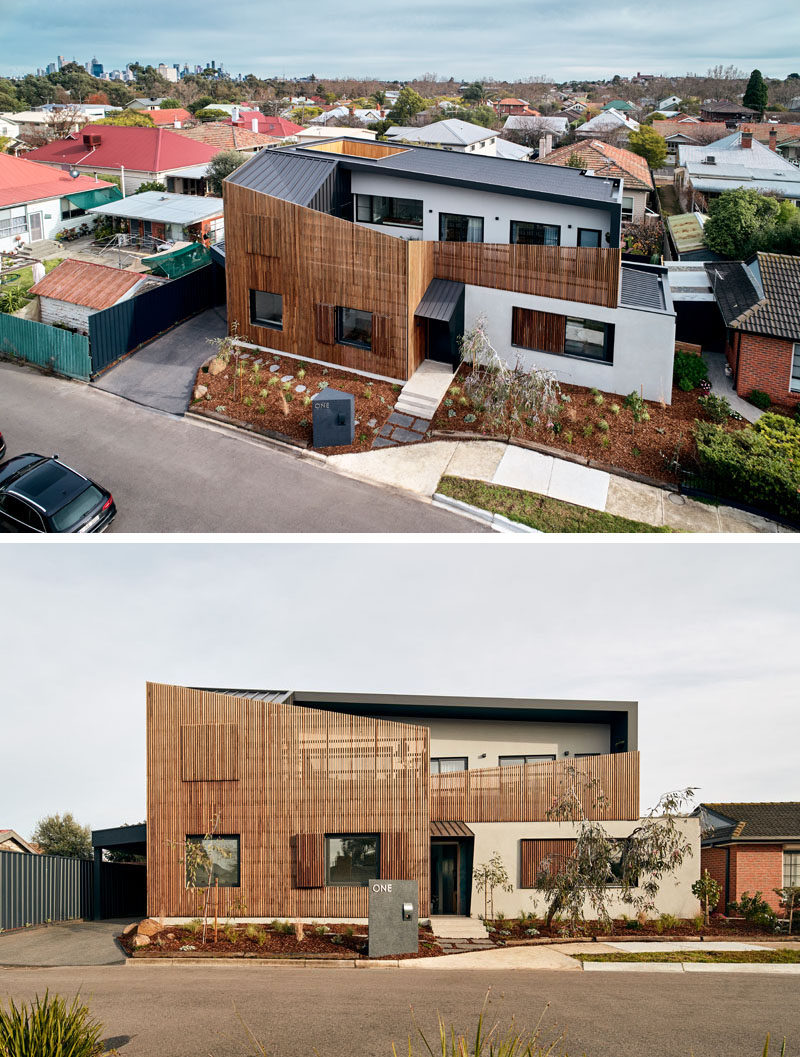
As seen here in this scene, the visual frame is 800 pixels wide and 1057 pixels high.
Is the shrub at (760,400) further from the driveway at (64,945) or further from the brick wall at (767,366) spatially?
the driveway at (64,945)

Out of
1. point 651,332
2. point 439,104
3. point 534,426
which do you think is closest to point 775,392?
point 651,332

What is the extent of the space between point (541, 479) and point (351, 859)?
7.90 metres

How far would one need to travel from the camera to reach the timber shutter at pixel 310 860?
14.5 metres

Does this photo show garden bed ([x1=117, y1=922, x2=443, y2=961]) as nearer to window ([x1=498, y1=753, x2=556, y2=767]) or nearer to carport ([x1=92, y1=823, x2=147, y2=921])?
carport ([x1=92, y1=823, x2=147, y2=921])

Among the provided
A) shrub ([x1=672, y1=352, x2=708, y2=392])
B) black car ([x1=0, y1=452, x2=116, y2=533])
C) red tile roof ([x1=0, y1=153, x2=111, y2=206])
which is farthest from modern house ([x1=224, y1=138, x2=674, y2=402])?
red tile roof ([x1=0, y1=153, x2=111, y2=206])

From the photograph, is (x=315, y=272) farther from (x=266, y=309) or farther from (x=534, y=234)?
(x=534, y=234)

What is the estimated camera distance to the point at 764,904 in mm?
17531

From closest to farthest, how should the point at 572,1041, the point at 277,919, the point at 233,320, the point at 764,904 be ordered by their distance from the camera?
the point at 572,1041, the point at 277,919, the point at 764,904, the point at 233,320

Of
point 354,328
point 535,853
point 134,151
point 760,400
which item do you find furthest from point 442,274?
point 134,151

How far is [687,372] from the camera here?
20.1 m

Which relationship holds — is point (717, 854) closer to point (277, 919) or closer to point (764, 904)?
point (764, 904)

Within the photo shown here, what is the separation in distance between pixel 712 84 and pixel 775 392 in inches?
4173

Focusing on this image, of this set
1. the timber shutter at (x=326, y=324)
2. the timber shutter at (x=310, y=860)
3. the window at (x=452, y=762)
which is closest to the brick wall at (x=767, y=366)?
the timber shutter at (x=326, y=324)

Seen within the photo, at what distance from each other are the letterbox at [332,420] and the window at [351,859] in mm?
7653
